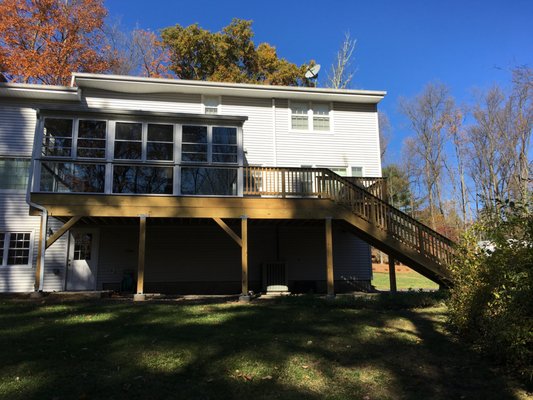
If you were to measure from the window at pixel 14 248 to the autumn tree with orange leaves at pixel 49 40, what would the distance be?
1266cm

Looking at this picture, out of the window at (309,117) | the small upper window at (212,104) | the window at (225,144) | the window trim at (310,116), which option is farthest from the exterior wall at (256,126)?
the window at (225,144)

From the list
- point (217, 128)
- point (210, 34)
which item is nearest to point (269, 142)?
point (217, 128)

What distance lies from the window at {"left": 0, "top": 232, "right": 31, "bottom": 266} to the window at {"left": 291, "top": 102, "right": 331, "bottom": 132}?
10.3 meters

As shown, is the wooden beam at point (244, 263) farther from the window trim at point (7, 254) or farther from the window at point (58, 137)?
the window trim at point (7, 254)

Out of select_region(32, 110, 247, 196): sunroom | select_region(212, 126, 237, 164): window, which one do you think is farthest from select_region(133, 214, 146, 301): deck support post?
select_region(212, 126, 237, 164): window

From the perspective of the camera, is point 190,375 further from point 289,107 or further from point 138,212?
point 289,107

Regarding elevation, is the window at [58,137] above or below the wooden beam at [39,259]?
above

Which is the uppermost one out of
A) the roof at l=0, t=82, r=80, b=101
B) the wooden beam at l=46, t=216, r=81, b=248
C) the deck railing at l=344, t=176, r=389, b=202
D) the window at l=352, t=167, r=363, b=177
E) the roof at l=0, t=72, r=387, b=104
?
the roof at l=0, t=72, r=387, b=104

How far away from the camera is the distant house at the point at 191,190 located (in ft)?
37.6

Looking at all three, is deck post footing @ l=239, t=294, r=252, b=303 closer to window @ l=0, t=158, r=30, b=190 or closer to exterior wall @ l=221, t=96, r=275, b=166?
exterior wall @ l=221, t=96, r=275, b=166

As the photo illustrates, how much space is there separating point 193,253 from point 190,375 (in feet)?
31.7

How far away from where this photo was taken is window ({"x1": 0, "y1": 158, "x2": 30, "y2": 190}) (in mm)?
13711

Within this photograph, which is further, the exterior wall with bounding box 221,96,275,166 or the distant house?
the exterior wall with bounding box 221,96,275,166

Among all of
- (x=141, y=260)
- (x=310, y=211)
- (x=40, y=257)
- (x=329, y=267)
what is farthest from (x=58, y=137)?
(x=329, y=267)
